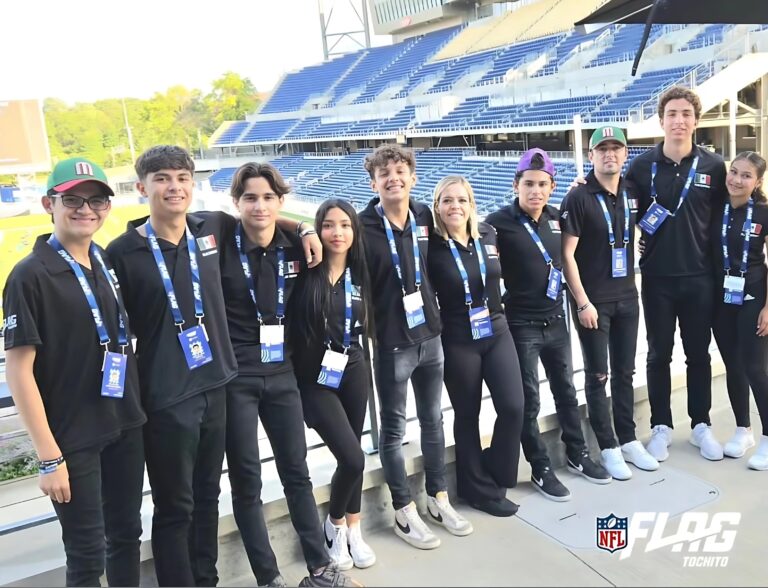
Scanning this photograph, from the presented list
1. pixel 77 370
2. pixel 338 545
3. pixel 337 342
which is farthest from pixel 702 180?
pixel 77 370

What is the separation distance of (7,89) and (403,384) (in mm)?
6572

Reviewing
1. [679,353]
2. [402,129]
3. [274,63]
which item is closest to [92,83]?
[679,353]

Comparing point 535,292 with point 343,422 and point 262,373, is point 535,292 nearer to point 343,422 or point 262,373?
point 343,422

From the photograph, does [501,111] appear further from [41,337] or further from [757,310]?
[41,337]

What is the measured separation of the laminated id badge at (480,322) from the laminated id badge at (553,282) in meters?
0.30

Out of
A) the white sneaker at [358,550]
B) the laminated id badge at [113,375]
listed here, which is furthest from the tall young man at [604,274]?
the laminated id badge at [113,375]

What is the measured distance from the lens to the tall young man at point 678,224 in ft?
8.50

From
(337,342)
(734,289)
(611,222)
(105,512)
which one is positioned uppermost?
(611,222)

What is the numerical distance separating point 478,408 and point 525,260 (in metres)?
0.58

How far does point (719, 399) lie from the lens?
3.25 m

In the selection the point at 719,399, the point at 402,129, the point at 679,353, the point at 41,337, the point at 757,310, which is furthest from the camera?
the point at 402,129

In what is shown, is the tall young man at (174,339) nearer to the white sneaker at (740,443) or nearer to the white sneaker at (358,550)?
the white sneaker at (358,550)

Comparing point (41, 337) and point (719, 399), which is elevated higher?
point (41, 337)

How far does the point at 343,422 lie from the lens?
199cm
